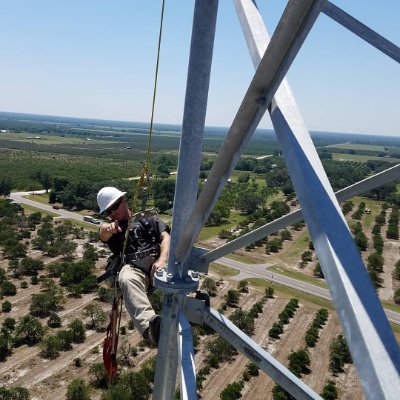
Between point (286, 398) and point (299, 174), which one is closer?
point (299, 174)

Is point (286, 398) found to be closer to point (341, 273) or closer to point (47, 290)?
point (47, 290)

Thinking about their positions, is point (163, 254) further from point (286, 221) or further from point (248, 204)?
point (248, 204)

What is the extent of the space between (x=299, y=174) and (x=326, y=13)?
4.12ft

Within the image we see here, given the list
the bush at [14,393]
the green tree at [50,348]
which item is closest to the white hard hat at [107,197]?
the bush at [14,393]

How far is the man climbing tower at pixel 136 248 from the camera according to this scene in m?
4.14

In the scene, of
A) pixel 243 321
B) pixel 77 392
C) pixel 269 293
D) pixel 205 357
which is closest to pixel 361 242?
pixel 269 293

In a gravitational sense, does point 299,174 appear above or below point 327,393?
above

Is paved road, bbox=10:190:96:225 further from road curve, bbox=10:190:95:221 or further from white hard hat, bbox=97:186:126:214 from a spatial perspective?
white hard hat, bbox=97:186:126:214

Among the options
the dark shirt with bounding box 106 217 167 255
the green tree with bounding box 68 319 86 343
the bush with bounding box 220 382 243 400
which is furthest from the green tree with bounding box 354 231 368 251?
the dark shirt with bounding box 106 217 167 255

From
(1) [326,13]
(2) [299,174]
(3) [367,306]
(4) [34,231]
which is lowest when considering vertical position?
(4) [34,231]

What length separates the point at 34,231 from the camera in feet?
148

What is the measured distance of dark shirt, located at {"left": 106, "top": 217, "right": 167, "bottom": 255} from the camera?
4781 millimetres

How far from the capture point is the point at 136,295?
4.17 m

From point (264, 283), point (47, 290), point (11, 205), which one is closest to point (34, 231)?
point (11, 205)
